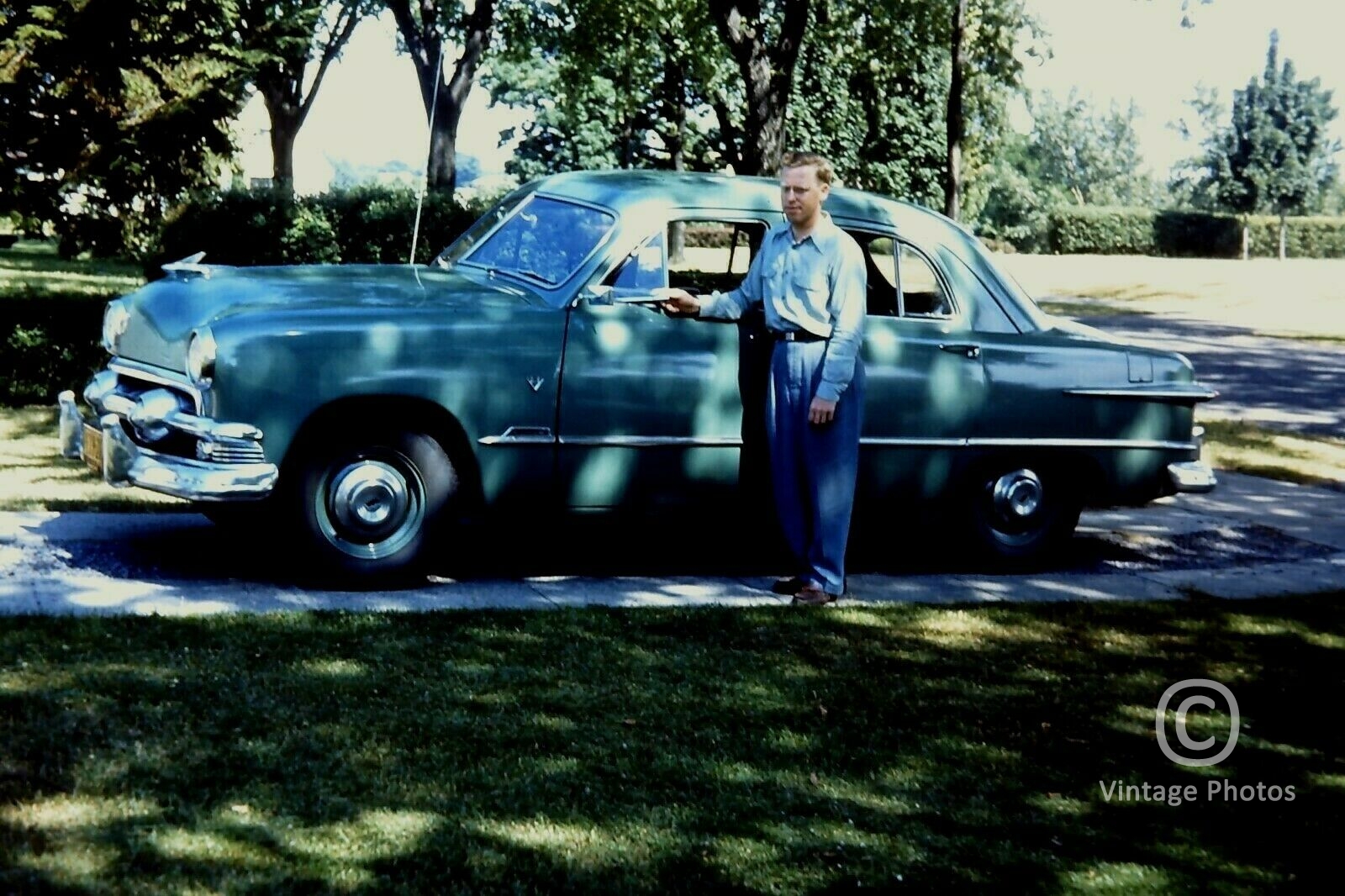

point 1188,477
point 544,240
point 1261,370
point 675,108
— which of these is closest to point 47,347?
point 544,240

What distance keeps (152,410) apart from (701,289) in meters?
2.59

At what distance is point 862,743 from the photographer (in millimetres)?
5891

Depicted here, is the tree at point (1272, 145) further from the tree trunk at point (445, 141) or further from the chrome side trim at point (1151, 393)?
the chrome side trim at point (1151, 393)

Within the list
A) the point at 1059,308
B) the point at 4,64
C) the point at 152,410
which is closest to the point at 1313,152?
the point at 1059,308

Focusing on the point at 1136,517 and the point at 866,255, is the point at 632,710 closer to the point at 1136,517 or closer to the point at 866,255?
the point at 866,255

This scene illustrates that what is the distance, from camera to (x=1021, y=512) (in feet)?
29.5

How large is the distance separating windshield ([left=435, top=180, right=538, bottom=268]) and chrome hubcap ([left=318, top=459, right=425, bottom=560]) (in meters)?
1.56

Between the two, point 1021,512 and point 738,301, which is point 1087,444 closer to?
point 1021,512

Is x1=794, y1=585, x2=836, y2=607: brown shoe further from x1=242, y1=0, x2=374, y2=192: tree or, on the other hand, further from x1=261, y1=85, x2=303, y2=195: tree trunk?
x1=261, y1=85, x2=303, y2=195: tree trunk

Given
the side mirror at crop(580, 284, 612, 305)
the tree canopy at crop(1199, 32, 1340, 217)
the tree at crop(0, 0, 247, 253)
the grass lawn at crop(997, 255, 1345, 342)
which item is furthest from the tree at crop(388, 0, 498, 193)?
the tree canopy at crop(1199, 32, 1340, 217)

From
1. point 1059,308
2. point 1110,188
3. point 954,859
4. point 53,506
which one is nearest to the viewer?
point 954,859

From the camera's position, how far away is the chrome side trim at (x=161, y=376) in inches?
291

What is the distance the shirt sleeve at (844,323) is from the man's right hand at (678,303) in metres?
0.63

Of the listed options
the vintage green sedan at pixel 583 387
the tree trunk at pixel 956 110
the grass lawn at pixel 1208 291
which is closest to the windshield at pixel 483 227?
the vintage green sedan at pixel 583 387
